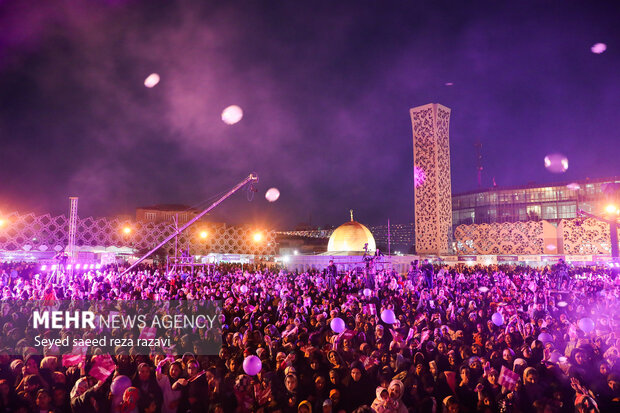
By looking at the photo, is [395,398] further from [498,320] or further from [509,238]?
[509,238]

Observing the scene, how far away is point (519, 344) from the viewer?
7512mm

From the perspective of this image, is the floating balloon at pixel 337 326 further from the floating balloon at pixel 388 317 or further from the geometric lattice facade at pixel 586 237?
the geometric lattice facade at pixel 586 237

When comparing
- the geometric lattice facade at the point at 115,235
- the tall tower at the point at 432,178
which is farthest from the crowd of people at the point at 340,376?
the tall tower at the point at 432,178

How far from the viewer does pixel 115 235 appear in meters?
39.7

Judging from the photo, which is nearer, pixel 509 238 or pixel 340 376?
pixel 340 376

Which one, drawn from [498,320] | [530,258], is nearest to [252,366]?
[498,320]

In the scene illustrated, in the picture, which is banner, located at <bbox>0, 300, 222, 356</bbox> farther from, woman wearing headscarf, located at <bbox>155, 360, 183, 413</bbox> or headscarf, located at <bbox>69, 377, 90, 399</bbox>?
woman wearing headscarf, located at <bbox>155, 360, 183, 413</bbox>

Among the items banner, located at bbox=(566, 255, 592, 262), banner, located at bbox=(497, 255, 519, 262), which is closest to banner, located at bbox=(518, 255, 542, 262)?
banner, located at bbox=(497, 255, 519, 262)

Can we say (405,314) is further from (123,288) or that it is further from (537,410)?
(123,288)

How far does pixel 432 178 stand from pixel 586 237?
55.2 ft

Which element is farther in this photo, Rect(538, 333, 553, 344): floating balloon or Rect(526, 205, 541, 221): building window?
Rect(526, 205, 541, 221): building window

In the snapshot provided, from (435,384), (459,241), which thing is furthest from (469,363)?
(459,241)

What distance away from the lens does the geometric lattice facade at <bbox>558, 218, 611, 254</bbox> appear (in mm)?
43094

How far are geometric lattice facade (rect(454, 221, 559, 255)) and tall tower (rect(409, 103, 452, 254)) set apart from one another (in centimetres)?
950
